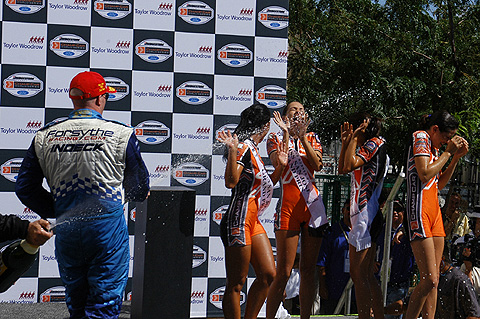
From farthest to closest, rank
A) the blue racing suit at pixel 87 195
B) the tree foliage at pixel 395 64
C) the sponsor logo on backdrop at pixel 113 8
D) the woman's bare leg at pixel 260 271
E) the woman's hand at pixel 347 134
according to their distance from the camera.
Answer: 1. the tree foliage at pixel 395 64
2. the sponsor logo on backdrop at pixel 113 8
3. the woman's hand at pixel 347 134
4. the woman's bare leg at pixel 260 271
5. the blue racing suit at pixel 87 195

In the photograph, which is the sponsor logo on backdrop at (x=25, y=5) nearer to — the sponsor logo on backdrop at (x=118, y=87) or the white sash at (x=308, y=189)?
the sponsor logo on backdrop at (x=118, y=87)

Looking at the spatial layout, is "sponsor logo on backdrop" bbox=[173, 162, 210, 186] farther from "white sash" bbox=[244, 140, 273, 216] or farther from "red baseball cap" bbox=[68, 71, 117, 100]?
"red baseball cap" bbox=[68, 71, 117, 100]

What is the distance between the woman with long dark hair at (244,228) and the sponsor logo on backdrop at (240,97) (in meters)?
1.28

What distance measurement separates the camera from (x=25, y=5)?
5738 millimetres

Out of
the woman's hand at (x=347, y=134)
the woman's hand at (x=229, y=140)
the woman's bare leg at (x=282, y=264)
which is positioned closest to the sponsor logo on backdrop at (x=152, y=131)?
the woman's hand at (x=229, y=140)

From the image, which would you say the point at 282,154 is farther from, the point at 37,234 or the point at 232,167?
the point at 37,234

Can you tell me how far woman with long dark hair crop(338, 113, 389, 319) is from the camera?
16.0 ft

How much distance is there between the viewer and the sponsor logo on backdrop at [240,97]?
20.0ft

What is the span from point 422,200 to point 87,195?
257 centimetres

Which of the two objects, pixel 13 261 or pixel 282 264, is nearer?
pixel 13 261

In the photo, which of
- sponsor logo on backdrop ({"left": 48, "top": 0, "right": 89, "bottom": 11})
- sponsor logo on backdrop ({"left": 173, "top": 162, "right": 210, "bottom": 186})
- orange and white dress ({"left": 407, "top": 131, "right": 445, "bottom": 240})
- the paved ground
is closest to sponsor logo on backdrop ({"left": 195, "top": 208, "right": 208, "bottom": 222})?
sponsor logo on backdrop ({"left": 173, "top": 162, "right": 210, "bottom": 186})

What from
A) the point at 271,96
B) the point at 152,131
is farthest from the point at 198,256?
the point at 271,96

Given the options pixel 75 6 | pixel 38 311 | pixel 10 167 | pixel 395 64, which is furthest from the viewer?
pixel 395 64

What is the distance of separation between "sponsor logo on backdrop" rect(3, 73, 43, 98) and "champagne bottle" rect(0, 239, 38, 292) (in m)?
3.58
